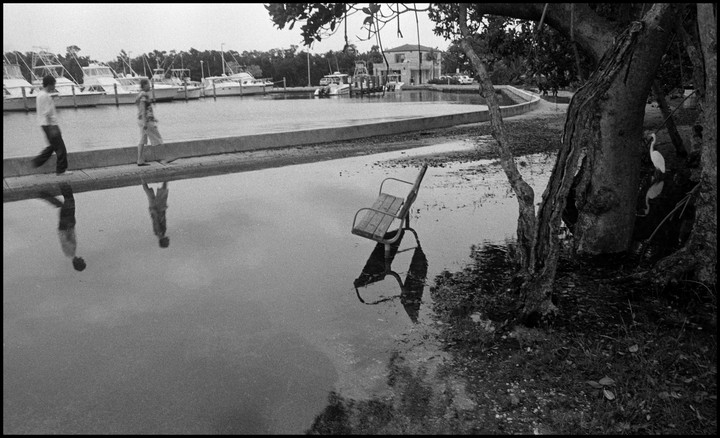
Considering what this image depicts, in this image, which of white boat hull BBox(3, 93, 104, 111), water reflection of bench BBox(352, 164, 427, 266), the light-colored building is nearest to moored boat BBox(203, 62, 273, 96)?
the light-colored building

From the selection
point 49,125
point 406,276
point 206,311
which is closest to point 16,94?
point 49,125

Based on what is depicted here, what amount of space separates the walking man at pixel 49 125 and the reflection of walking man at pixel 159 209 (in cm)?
189

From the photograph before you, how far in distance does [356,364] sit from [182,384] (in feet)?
4.51

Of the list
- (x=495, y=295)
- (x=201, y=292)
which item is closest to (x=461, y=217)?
(x=495, y=295)

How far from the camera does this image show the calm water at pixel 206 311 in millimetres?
4141

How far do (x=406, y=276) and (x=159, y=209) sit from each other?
5.00 metres

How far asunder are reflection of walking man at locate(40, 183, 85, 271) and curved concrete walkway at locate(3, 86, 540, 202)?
39 centimetres

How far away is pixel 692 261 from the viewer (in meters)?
5.66

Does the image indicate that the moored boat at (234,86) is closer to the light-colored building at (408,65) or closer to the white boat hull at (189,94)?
the white boat hull at (189,94)

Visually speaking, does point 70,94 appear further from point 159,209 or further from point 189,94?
point 159,209

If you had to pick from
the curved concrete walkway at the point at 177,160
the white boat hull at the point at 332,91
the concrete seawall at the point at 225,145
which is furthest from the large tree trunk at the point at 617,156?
the white boat hull at the point at 332,91

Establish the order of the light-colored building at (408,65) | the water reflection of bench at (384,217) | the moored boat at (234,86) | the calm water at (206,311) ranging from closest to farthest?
the calm water at (206,311) < the water reflection of bench at (384,217) < the moored boat at (234,86) < the light-colored building at (408,65)

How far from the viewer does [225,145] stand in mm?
15594

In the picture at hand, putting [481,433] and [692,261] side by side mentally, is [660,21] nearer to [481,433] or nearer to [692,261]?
[692,261]
